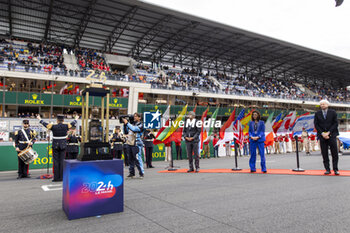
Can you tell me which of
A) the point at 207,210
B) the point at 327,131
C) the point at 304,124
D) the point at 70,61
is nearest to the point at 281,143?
the point at 304,124

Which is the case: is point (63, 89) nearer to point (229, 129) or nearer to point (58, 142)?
point (58, 142)

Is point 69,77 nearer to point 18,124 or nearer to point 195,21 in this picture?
point 18,124

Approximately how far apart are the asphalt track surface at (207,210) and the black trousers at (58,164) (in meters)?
2.08

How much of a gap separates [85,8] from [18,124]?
16.1 m

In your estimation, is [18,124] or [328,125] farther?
[18,124]

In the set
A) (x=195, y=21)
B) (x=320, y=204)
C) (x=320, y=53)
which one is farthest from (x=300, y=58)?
(x=320, y=204)

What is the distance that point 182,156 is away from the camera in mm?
16953

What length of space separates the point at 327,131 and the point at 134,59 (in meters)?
40.8

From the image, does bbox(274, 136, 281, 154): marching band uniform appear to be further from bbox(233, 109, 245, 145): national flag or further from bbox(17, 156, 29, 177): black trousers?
bbox(17, 156, 29, 177): black trousers

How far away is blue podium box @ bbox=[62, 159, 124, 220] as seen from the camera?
3.74 meters

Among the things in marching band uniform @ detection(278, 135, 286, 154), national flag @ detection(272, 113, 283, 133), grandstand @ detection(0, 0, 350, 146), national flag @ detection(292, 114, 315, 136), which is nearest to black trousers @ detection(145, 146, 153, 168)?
national flag @ detection(272, 113, 283, 133)

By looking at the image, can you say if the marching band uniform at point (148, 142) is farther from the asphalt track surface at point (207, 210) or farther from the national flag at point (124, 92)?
the national flag at point (124, 92)

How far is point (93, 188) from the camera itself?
3877 mm

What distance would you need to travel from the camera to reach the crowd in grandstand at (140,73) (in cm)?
3006
